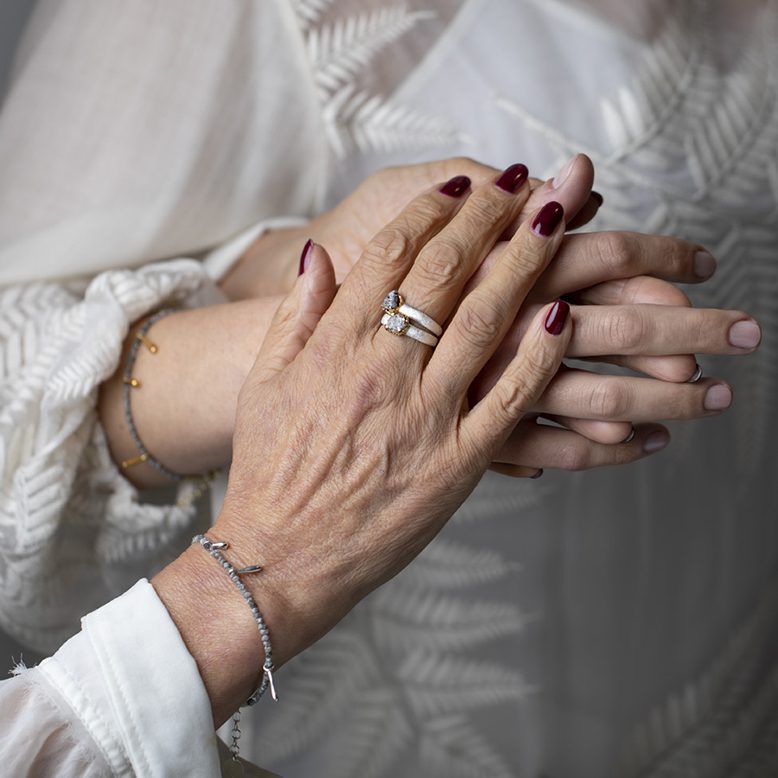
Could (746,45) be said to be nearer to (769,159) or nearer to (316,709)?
(769,159)

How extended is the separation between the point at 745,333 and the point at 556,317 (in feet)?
0.50

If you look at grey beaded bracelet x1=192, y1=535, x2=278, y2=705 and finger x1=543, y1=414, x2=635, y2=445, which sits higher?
finger x1=543, y1=414, x2=635, y2=445

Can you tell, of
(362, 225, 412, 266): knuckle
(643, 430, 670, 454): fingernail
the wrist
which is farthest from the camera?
the wrist

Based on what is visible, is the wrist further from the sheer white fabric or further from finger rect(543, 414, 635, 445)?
finger rect(543, 414, 635, 445)

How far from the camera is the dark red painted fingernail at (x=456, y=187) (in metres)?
0.70

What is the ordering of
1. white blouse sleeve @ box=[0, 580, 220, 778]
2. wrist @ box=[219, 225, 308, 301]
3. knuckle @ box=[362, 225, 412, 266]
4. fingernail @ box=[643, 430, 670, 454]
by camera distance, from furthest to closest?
wrist @ box=[219, 225, 308, 301] → fingernail @ box=[643, 430, 670, 454] → knuckle @ box=[362, 225, 412, 266] → white blouse sleeve @ box=[0, 580, 220, 778]

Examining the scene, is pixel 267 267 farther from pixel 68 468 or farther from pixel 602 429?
pixel 602 429

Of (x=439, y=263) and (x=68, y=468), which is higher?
(x=439, y=263)

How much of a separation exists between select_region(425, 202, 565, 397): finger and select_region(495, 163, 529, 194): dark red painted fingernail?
0.05 meters

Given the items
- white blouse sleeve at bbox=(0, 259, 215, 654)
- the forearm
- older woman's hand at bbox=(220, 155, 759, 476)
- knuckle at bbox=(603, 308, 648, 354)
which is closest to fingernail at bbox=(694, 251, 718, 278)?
older woman's hand at bbox=(220, 155, 759, 476)

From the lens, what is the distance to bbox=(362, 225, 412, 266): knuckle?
2.09 feet

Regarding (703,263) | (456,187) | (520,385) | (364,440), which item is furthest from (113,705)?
(703,263)

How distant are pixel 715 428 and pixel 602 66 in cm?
41

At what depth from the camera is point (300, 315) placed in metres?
0.67
